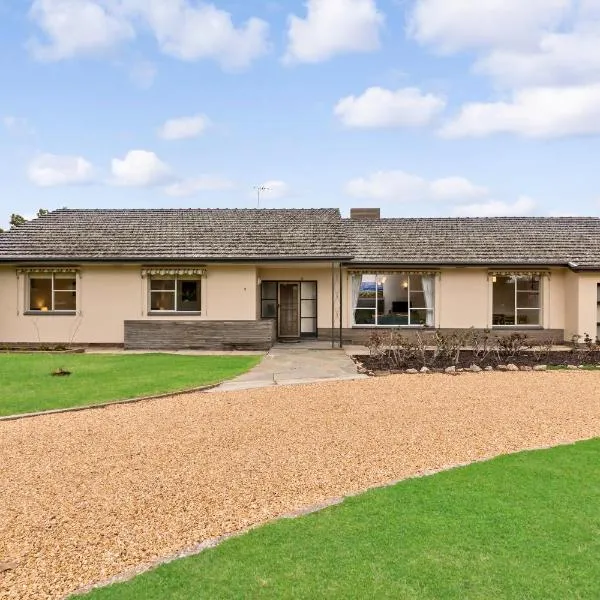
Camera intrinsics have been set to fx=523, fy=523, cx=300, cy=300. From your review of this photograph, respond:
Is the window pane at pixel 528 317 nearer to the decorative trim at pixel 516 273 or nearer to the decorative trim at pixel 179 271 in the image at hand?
the decorative trim at pixel 516 273

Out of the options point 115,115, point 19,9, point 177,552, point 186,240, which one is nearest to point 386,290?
point 186,240

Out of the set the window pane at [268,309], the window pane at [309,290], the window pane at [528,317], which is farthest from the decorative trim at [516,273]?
the window pane at [268,309]

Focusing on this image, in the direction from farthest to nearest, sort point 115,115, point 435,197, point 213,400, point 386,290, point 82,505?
point 435,197 → point 115,115 → point 386,290 → point 213,400 → point 82,505

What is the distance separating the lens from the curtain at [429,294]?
21.9 metres

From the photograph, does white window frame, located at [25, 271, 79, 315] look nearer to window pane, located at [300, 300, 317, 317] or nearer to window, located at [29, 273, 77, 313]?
window, located at [29, 273, 77, 313]

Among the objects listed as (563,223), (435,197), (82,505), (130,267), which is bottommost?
(82,505)

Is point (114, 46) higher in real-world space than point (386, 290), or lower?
higher

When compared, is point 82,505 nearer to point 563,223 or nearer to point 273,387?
point 273,387

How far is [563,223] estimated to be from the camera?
24672 mm

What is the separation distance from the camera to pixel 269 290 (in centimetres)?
2286

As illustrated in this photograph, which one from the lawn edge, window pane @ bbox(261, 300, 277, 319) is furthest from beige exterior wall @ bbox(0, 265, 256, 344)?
the lawn edge

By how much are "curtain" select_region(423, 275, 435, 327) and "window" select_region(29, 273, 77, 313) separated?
14.3 m

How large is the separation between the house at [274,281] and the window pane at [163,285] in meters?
0.06

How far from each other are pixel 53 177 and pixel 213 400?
98.1ft
